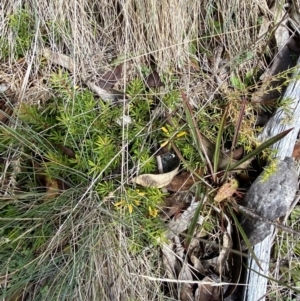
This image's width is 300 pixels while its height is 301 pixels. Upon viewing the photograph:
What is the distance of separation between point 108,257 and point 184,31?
2.88ft

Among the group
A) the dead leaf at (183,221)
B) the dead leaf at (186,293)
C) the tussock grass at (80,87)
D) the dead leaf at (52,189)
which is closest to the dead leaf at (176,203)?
the dead leaf at (183,221)

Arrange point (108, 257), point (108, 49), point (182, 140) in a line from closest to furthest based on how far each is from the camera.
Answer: point (108, 257) → point (182, 140) → point (108, 49)

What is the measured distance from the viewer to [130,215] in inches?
59.8

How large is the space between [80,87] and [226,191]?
2.19 feet

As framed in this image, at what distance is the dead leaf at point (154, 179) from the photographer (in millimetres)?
1561

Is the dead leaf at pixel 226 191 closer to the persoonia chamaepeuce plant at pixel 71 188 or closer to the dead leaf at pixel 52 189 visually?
the persoonia chamaepeuce plant at pixel 71 188

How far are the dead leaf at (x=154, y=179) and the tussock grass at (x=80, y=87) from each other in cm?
5

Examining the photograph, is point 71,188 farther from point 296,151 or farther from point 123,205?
point 296,151

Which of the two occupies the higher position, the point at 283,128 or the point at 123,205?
the point at 283,128

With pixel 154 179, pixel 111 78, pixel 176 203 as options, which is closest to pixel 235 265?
pixel 176 203

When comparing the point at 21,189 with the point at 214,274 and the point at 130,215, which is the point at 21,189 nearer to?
the point at 130,215

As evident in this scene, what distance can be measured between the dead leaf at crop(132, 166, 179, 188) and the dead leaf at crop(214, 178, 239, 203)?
7.1 inches

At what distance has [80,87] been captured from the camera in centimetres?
167

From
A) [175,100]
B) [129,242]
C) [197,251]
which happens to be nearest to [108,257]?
[129,242]
